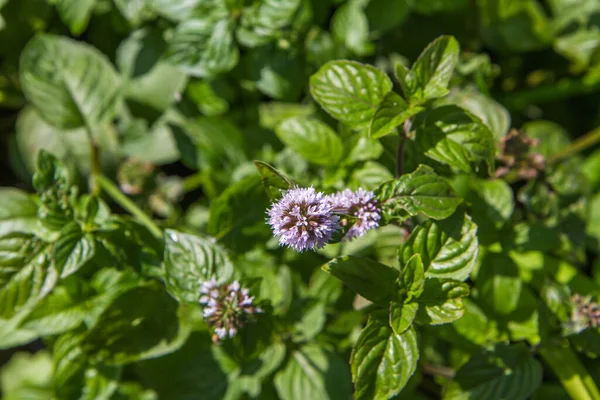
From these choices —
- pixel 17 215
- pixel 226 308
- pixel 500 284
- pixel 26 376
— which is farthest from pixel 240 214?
pixel 26 376

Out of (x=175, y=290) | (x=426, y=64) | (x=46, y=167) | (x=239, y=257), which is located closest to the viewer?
(x=426, y=64)

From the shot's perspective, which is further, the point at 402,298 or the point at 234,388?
the point at 234,388

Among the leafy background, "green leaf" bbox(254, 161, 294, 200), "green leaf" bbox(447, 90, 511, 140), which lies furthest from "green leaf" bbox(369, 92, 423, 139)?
"green leaf" bbox(447, 90, 511, 140)

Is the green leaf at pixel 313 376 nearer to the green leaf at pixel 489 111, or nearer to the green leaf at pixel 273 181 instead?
the green leaf at pixel 273 181

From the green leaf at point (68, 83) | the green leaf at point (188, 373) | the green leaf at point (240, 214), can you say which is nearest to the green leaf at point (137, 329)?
the green leaf at point (188, 373)

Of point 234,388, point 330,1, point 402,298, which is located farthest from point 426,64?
point 234,388

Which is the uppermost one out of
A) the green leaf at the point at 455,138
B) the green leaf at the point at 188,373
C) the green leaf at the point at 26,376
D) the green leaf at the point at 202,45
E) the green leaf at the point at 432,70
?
the green leaf at the point at 432,70

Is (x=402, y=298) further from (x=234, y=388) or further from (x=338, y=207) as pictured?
(x=234, y=388)
